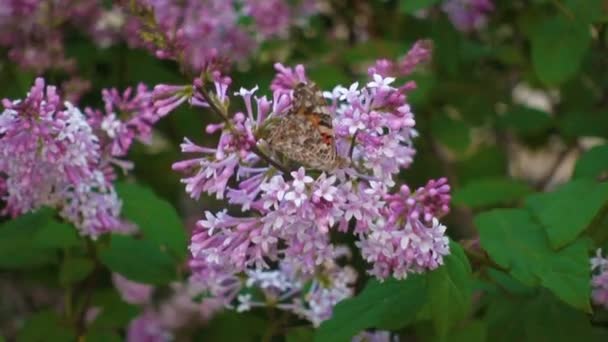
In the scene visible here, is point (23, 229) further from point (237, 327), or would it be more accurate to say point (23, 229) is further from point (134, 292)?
point (134, 292)

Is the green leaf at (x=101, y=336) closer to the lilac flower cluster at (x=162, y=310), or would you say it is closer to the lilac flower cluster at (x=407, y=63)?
the lilac flower cluster at (x=162, y=310)

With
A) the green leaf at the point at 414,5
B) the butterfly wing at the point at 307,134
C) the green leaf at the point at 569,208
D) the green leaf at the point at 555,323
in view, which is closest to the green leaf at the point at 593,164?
the green leaf at the point at 569,208

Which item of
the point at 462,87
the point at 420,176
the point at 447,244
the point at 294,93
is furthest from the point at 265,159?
the point at 420,176

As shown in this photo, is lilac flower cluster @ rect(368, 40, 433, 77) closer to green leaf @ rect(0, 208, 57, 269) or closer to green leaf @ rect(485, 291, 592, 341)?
green leaf @ rect(485, 291, 592, 341)

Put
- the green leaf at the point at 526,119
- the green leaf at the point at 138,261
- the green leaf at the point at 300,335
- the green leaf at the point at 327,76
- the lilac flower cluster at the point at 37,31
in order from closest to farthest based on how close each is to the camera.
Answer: the green leaf at the point at 300,335, the green leaf at the point at 138,261, the lilac flower cluster at the point at 37,31, the green leaf at the point at 327,76, the green leaf at the point at 526,119

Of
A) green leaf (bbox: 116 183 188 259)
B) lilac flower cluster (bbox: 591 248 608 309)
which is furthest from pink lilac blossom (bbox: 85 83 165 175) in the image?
lilac flower cluster (bbox: 591 248 608 309)
